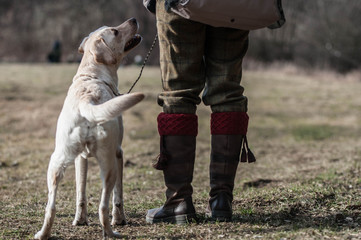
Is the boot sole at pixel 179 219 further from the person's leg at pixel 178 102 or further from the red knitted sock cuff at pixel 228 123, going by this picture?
the red knitted sock cuff at pixel 228 123

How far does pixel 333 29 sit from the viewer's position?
25.9m

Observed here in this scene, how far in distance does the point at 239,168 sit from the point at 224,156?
3.14m

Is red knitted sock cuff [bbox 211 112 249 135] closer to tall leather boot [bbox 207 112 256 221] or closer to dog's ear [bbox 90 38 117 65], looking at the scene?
tall leather boot [bbox 207 112 256 221]

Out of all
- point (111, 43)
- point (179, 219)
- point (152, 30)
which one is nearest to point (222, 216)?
point (179, 219)

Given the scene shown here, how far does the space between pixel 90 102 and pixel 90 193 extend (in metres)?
2.18

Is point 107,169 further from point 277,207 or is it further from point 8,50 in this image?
point 8,50

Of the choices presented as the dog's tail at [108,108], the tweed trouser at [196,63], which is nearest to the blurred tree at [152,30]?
the tweed trouser at [196,63]

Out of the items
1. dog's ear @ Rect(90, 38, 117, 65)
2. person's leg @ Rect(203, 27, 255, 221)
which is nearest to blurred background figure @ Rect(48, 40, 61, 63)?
dog's ear @ Rect(90, 38, 117, 65)

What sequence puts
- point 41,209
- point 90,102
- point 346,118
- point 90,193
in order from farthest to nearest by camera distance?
point 346,118 < point 90,193 < point 41,209 < point 90,102

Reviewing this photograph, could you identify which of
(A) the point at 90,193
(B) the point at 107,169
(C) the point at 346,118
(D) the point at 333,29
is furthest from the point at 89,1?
(B) the point at 107,169

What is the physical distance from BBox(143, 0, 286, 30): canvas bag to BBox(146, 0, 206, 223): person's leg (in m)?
0.17

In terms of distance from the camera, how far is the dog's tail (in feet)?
8.57

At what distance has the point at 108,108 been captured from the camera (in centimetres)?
267

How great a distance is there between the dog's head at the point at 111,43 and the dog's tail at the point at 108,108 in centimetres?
64
